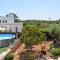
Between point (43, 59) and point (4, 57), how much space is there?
14.3 feet

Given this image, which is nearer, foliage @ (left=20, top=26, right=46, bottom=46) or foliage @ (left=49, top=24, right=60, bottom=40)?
foliage @ (left=20, top=26, right=46, bottom=46)

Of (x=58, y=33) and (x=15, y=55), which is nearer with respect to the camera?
(x=15, y=55)

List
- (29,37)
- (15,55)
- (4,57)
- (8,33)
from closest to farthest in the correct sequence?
(4,57) < (15,55) < (29,37) < (8,33)

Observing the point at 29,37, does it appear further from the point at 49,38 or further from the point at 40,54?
the point at 49,38

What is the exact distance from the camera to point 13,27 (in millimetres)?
44625

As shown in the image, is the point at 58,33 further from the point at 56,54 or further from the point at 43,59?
the point at 43,59

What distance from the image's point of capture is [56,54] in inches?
997

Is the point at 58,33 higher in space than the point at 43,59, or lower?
higher

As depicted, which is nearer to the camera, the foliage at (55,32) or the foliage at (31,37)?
the foliage at (31,37)

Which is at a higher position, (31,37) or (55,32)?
(55,32)

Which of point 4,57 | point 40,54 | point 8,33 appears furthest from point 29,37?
point 8,33

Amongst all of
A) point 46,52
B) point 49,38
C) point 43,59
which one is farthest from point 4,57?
point 49,38

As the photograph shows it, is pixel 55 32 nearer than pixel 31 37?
No

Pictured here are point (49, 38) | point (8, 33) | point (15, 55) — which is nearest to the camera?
point (15, 55)
